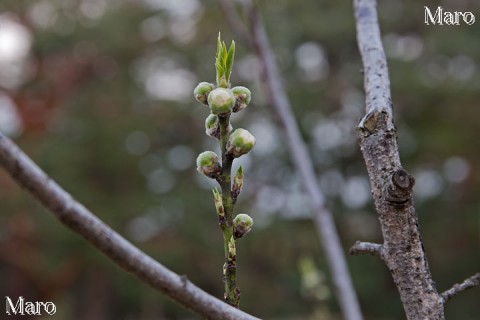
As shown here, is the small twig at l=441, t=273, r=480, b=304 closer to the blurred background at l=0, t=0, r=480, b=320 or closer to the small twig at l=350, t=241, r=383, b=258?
the small twig at l=350, t=241, r=383, b=258

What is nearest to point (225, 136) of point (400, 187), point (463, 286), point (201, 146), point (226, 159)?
point (226, 159)


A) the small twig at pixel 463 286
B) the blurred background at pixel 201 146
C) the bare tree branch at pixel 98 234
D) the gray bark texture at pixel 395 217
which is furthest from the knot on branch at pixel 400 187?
the blurred background at pixel 201 146

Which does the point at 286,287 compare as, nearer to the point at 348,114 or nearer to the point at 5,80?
the point at 348,114

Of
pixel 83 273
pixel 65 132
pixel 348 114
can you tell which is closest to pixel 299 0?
pixel 348 114

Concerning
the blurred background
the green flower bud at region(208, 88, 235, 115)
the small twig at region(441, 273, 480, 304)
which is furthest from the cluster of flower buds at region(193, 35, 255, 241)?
the blurred background

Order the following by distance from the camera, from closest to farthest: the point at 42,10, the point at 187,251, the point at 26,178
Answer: the point at 26,178 < the point at 187,251 < the point at 42,10

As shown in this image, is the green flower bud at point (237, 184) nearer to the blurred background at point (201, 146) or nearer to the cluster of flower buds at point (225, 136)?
the cluster of flower buds at point (225, 136)

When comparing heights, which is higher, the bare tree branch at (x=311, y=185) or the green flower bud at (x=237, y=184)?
the bare tree branch at (x=311, y=185)
